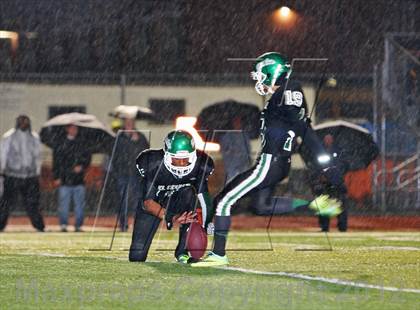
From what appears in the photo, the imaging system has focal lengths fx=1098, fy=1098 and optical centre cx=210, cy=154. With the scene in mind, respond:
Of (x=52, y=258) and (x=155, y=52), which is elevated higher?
(x=155, y=52)

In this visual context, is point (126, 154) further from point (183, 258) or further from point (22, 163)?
point (183, 258)

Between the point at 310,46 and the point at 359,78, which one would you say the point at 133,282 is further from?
the point at 310,46

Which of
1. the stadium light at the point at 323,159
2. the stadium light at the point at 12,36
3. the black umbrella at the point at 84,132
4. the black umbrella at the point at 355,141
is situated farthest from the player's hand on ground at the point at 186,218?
the stadium light at the point at 12,36

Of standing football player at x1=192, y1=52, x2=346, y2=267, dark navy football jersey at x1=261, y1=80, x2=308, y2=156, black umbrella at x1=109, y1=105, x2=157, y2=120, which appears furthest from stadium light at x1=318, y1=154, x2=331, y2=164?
black umbrella at x1=109, y1=105, x2=157, y2=120

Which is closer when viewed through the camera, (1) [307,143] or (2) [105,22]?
(1) [307,143]

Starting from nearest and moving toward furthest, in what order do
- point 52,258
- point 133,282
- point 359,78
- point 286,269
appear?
point 133,282, point 286,269, point 52,258, point 359,78

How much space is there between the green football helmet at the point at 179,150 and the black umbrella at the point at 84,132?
9.20 metres

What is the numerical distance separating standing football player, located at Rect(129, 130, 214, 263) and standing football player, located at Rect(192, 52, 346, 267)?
1.24 feet

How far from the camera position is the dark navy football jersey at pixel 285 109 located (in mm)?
Answer: 9047

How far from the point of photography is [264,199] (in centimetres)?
960

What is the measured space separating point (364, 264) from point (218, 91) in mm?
13337

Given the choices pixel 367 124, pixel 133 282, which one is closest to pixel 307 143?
pixel 133 282

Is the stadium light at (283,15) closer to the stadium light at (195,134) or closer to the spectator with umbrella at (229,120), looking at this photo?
the spectator with umbrella at (229,120)

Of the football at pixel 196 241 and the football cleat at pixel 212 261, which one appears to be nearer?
the football cleat at pixel 212 261
